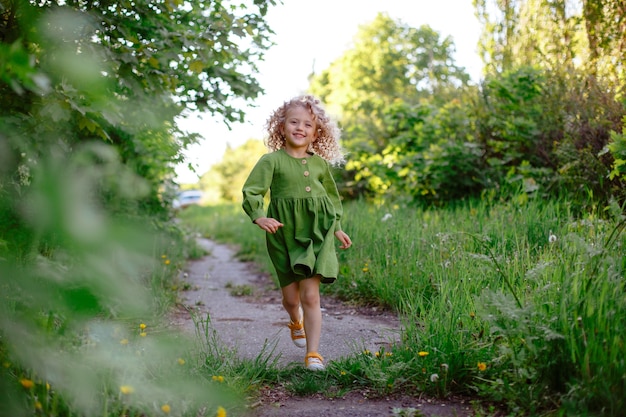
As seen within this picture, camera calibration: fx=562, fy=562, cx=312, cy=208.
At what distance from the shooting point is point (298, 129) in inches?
131

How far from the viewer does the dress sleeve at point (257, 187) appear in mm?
3131

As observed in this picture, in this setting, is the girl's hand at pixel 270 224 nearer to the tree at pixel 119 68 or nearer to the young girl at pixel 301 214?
the young girl at pixel 301 214

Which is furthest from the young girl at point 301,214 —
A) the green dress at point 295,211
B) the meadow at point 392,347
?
the meadow at point 392,347

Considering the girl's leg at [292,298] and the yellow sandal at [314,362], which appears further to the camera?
the girl's leg at [292,298]

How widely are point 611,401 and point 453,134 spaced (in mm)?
5910

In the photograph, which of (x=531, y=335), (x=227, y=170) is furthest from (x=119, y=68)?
(x=227, y=170)

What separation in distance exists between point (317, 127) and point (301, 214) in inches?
24.8

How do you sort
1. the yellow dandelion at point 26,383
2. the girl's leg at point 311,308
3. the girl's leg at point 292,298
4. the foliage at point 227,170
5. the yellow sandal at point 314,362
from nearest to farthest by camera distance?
the yellow dandelion at point 26,383 < the yellow sandal at point 314,362 < the girl's leg at point 311,308 < the girl's leg at point 292,298 < the foliage at point 227,170

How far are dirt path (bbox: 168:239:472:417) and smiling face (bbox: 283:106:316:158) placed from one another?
1.13m

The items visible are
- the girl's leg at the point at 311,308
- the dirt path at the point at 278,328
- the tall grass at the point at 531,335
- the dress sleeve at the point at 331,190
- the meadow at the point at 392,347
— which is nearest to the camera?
the meadow at the point at 392,347

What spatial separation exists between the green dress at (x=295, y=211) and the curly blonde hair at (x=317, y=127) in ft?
0.92

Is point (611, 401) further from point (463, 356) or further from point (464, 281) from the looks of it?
point (464, 281)

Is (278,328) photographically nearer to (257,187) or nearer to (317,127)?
(257,187)

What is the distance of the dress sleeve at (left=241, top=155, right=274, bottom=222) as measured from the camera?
3.13 m
